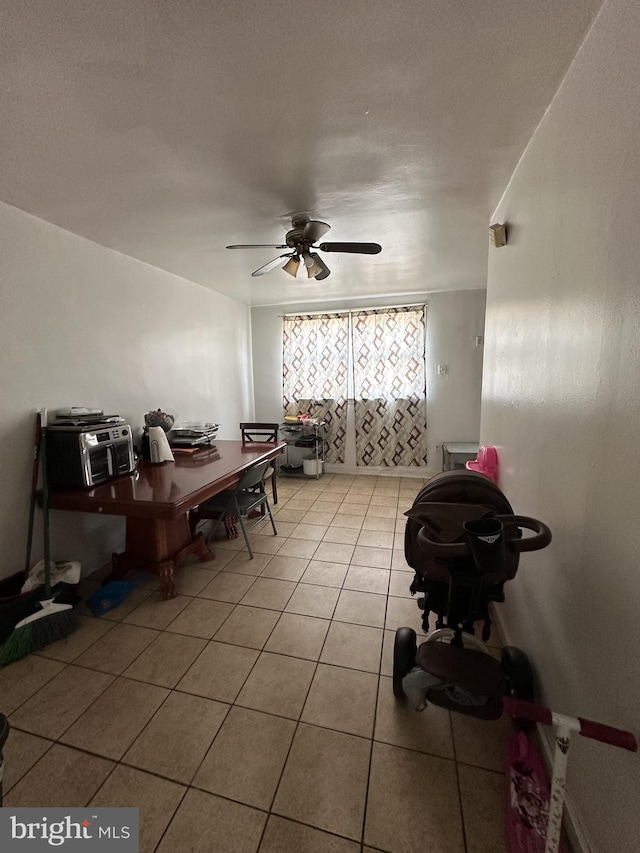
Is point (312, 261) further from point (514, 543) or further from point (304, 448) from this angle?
point (304, 448)

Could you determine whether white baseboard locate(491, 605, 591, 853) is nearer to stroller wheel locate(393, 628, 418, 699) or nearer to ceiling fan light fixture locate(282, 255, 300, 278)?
stroller wheel locate(393, 628, 418, 699)

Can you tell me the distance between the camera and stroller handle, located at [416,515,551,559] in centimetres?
97

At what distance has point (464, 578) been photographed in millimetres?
1074

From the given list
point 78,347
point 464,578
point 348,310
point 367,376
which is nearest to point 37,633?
point 78,347

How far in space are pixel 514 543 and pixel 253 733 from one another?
1.29m

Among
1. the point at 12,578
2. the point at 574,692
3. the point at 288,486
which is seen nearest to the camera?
the point at 574,692

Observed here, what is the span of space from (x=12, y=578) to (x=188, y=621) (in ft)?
3.50

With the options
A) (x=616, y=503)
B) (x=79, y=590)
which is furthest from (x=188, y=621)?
(x=616, y=503)

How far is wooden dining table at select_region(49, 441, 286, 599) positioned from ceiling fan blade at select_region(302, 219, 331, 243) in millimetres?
1638

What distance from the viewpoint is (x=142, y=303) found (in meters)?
2.94

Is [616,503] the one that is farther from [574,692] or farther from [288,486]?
[288,486]

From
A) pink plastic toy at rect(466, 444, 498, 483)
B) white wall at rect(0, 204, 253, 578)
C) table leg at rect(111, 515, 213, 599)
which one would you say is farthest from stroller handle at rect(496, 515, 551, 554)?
white wall at rect(0, 204, 253, 578)
